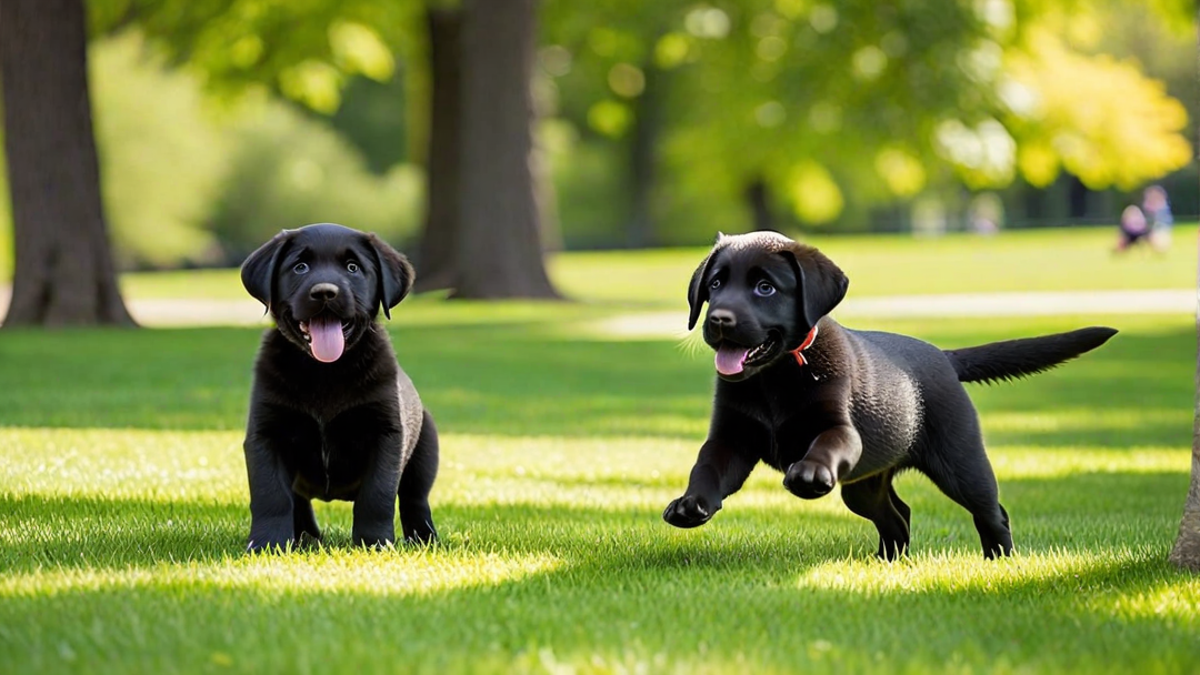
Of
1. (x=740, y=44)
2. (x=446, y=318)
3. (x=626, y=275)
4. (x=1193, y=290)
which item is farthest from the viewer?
(x=626, y=275)

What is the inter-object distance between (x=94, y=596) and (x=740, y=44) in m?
28.5

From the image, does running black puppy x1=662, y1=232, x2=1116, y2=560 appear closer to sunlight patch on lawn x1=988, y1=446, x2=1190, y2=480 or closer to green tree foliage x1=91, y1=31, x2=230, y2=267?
sunlight patch on lawn x1=988, y1=446, x2=1190, y2=480

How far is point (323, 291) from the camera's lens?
5.75m

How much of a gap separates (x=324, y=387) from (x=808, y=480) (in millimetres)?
1817

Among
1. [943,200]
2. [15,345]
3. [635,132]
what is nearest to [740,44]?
[15,345]

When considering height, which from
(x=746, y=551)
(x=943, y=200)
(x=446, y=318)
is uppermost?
(x=746, y=551)

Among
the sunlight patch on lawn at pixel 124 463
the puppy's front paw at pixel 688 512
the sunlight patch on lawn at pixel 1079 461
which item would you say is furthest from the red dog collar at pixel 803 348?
the sunlight patch on lawn at pixel 1079 461

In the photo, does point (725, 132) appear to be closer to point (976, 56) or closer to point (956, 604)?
point (976, 56)

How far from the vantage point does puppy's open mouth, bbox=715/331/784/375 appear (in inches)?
215

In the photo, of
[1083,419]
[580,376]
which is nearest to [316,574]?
[1083,419]

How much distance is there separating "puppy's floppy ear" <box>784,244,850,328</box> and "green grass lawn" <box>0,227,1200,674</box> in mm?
881

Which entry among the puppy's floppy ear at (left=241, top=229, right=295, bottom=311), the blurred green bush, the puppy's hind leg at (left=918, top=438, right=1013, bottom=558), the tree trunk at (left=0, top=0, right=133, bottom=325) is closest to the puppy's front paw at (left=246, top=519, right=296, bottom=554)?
the puppy's floppy ear at (left=241, top=229, right=295, bottom=311)

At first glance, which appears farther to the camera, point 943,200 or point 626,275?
point 943,200

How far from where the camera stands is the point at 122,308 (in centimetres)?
2094
